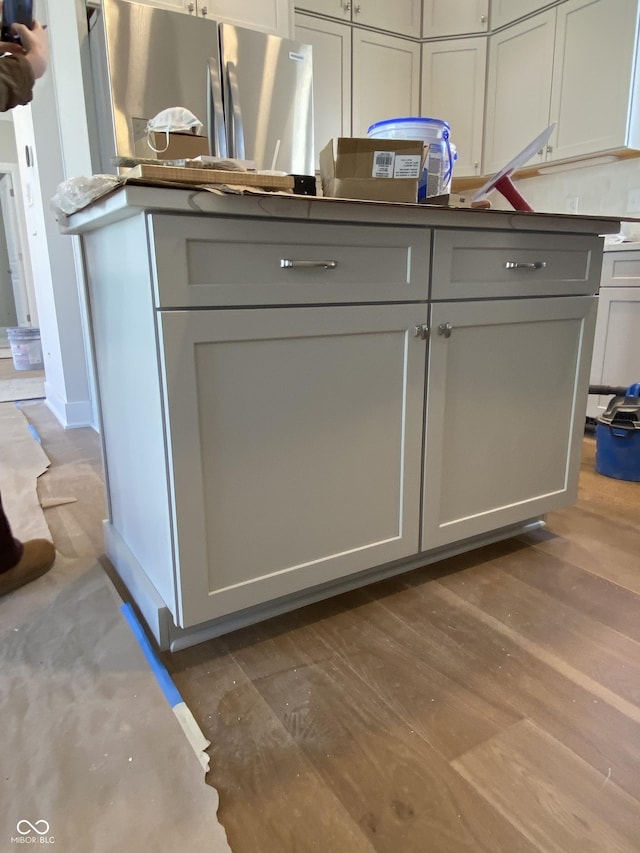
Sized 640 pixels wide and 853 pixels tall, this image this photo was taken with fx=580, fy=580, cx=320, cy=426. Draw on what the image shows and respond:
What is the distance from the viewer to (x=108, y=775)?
945 millimetres

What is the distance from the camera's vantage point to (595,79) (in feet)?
9.90

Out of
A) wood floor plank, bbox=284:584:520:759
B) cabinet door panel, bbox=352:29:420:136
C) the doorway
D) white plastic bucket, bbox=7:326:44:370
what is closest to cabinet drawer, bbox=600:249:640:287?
cabinet door panel, bbox=352:29:420:136

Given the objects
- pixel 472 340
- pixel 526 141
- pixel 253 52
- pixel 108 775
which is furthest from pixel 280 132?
pixel 108 775

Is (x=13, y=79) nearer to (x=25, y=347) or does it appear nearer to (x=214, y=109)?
(x=214, y=109)

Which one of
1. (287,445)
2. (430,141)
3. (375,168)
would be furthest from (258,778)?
(430,141)

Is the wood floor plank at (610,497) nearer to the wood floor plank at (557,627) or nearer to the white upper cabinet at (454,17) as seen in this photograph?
the wood floor plank at (557,627)

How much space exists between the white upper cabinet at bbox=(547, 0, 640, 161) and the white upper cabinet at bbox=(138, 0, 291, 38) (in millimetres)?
1511

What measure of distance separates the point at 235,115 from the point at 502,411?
1.93 meters

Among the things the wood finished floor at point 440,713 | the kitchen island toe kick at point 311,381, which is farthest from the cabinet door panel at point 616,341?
the wood finished floor at point 440,713

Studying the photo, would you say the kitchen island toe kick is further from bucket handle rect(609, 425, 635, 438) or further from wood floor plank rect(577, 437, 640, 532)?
bucket handle rect(609, 425, 635, 438)

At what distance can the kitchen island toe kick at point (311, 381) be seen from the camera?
107cm

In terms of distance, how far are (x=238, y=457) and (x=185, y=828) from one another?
61cm

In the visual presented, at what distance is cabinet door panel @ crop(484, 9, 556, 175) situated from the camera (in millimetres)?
3258

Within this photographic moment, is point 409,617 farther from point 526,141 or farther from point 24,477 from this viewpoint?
point 526,141
